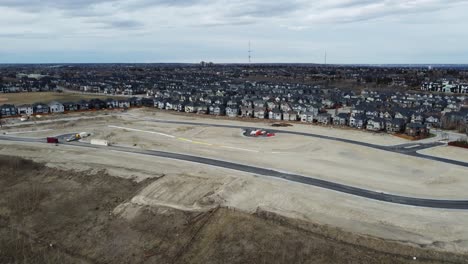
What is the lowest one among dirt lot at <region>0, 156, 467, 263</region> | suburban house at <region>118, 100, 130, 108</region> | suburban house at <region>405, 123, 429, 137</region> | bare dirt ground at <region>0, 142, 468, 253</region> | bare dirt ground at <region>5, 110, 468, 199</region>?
dirt lot at <region>0, 156, 467, 263</region>

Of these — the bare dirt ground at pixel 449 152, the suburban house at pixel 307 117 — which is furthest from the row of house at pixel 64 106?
the bare dirt ground at pixel 449 152

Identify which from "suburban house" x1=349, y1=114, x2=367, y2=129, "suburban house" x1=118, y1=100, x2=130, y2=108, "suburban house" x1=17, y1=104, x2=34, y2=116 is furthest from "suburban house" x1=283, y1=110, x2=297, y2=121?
"suburban house" x1=17, y1=104, x2=34, y2=116

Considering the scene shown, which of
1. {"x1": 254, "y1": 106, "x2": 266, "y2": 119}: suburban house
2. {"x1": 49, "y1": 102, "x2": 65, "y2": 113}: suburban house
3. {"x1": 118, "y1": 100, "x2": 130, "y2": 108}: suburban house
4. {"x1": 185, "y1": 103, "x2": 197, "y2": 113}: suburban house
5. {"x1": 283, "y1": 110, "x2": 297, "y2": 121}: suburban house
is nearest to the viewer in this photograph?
{"x1": 283, "y1": 110, "x2": 297, "y2": 121}: suburban house

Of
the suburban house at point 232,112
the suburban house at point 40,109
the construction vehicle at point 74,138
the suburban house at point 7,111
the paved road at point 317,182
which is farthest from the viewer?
the suburban house at point 40,109

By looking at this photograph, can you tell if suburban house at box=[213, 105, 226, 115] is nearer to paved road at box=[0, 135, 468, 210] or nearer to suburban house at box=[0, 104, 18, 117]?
paved road at box=[0, 135, 468, 210]

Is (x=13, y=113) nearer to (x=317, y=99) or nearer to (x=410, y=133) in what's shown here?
(x=317, y=99)

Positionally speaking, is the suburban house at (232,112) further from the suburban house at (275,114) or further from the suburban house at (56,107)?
the suburban house at (56,107)

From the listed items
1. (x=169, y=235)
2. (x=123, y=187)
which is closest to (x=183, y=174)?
(x=123, y=187)
